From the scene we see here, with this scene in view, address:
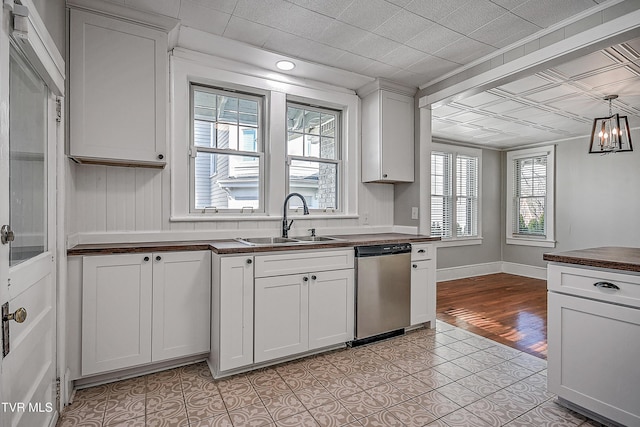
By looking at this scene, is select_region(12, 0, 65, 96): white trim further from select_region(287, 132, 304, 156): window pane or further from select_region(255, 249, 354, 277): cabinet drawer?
select_region(287, 132, 304, 156): window pane

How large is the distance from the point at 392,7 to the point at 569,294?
207 cm

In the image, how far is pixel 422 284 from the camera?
327 cm

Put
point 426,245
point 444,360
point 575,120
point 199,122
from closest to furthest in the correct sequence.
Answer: point 444,360
point 199,122
point 426,245
point 575,120

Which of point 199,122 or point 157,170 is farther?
point 199,122

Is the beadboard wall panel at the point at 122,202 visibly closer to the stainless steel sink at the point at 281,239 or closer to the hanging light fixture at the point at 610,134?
the stainless steel sink at the point at 281,239

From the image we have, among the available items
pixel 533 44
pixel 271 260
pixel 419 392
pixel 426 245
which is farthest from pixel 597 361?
pixel 533 44

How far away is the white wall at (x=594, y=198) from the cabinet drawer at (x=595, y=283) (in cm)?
415

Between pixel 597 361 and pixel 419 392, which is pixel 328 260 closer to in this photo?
pixel 419 392

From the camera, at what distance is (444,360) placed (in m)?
2.63

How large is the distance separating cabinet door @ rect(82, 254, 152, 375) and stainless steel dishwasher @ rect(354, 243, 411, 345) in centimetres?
159

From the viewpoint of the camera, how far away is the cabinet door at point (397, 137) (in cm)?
345

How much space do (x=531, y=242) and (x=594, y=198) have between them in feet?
3.91

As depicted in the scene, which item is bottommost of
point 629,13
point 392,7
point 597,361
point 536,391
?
point 536,391

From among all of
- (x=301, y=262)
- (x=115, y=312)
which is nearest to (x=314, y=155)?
(x=301, y=262)
